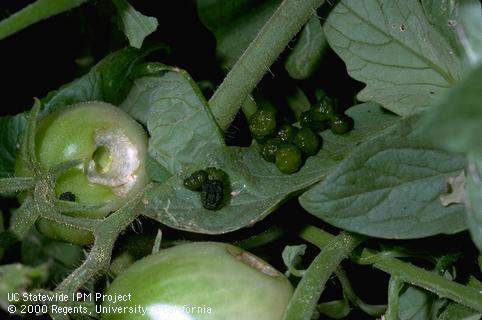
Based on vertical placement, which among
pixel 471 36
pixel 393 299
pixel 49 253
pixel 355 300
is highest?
pixel 471 36

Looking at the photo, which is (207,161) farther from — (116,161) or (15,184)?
(15,184)

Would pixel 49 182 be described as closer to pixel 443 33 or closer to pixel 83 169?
pixel 83 169

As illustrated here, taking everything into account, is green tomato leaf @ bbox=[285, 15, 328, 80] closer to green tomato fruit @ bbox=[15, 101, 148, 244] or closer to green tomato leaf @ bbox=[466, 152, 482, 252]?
green tomato fruit @ bbox=[15, 101, 148, 244]

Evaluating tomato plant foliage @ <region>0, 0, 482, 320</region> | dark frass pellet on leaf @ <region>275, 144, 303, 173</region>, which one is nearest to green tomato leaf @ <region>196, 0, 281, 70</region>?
tomato plant foliage @ <region>0, 0, 482, 320</region>

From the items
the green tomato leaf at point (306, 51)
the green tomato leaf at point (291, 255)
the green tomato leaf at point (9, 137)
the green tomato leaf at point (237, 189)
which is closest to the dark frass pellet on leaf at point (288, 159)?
the green tomato leaf at point (237, 189)

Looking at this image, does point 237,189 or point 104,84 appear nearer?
point 237,189

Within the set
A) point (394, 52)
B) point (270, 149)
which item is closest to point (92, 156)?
point (270, 149)

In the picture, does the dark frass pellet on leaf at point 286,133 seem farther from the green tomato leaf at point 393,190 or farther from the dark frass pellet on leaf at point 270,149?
the green tomato leaf at point 393,190

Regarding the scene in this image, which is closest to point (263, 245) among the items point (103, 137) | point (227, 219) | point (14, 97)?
point (227, 219)
